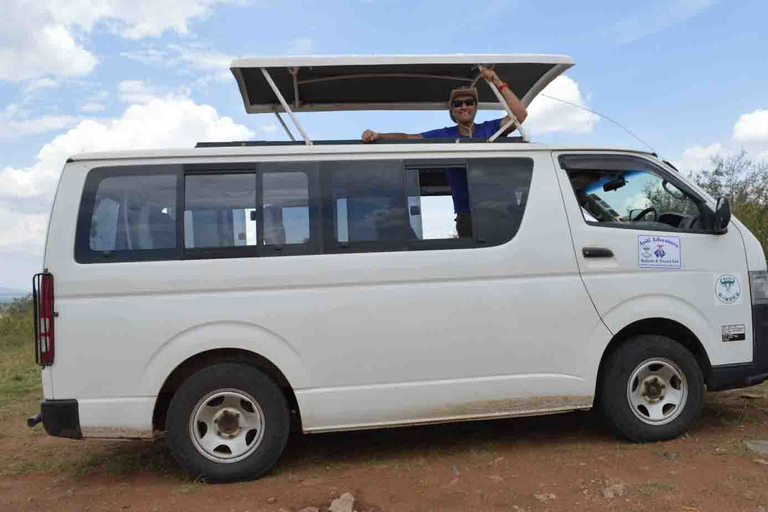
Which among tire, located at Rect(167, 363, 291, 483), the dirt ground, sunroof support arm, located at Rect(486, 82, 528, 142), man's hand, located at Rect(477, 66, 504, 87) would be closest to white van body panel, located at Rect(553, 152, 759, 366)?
sunroof support arm, located at Rect(486, 82, 528, 142)

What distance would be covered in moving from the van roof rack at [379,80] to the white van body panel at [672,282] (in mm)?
973

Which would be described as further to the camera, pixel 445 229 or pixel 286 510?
pixel 445 229

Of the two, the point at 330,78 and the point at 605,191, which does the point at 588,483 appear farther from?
the point at 330,78

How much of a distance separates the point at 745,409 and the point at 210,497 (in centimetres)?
455

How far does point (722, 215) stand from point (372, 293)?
263 centimetres

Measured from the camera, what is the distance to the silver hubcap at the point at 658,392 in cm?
473

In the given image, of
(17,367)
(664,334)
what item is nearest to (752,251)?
(664,334)

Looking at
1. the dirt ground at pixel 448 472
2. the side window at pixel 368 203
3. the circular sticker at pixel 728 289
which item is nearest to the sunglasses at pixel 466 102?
the side window at pixel 368 203

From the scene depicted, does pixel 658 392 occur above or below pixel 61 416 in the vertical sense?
below

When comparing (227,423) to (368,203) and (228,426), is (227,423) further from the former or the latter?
(368,203)

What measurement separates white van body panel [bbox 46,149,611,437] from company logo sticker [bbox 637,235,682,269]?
537 mm

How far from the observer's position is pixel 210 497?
4.05m

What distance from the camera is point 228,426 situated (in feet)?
14.2

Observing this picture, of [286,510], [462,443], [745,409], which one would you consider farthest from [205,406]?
[745,409]
